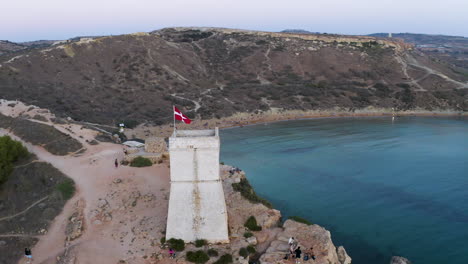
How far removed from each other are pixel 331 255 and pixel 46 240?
14620 mm

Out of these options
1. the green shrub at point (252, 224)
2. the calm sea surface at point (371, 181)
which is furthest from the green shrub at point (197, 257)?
the calm sea surface at point (371, 181)

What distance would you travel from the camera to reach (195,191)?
648 inches

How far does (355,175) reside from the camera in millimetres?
33312

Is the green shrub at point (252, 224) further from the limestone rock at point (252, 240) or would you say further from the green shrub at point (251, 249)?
the green shrub at point (251, 249)

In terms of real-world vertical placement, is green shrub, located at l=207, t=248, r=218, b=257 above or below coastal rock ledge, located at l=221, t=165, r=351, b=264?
above

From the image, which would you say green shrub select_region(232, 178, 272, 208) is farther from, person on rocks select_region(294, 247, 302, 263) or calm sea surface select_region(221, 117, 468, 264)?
person on rocks select_region(294, 247, 302, 263)

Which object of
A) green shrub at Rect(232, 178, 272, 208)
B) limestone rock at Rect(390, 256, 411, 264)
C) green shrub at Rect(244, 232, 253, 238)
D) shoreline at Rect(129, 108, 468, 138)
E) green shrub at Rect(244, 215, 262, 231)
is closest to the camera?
green shrub at Rect(244, 232, 253, 238)

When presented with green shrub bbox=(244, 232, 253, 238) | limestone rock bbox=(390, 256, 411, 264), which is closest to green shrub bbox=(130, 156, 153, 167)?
green shrub bbox=(244, 232, 253, 238)

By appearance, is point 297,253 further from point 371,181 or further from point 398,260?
point 371,181

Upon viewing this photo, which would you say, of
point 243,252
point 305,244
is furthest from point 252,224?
point 305,244

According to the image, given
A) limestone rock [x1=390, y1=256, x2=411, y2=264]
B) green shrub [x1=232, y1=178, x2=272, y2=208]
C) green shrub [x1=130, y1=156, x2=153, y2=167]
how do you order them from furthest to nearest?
green shrub [x1=130, y1=156, x2=153, y2=167] < green shrub [x1=232, y1=178, x2=272, y2=208] < limestone rock [x1=390, y1=256, x2=411, y2=264]

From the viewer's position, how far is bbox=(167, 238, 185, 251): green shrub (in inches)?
640

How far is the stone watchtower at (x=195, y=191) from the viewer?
52.9 ft

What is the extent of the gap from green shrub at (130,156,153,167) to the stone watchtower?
34.6ft
